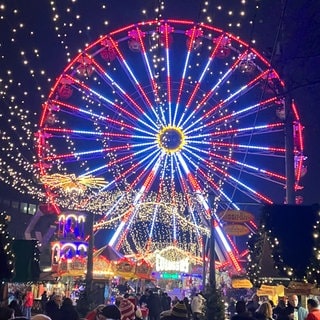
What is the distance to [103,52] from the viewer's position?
25.0m

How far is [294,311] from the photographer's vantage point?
1234 cm

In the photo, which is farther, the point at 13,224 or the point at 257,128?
the point at 13,224

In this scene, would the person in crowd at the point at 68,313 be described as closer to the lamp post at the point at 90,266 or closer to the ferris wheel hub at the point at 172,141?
the lamp post at the point at 90,266

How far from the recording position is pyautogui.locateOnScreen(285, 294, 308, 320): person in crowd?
1075 cm

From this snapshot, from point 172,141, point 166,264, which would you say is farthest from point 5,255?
point 166,264

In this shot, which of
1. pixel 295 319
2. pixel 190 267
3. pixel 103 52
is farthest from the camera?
pixel 190 267

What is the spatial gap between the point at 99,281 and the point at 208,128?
8.64m

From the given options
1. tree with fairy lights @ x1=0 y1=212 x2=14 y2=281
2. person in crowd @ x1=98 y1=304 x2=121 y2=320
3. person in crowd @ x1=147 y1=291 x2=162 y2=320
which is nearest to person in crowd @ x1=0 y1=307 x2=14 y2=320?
person in crowd @ x1=98 y1=304 x2=121 y2=320

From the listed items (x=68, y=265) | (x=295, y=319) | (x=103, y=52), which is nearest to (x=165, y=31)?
(x=103, y=52)

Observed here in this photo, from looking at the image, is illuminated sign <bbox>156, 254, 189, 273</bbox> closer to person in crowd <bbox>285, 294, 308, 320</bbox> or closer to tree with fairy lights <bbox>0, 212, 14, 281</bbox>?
person in crowd <bbox>285, 294, 308, 320</bbox>

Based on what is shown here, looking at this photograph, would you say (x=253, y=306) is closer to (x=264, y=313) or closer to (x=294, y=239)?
(x=294, y=239)

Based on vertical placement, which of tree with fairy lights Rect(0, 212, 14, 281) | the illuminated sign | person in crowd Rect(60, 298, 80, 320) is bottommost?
person in crowd Rect(60, 298, 80, 320)

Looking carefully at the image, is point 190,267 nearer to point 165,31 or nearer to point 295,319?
point 165,31

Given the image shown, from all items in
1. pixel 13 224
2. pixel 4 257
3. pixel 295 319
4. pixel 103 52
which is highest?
pixel 103 52
